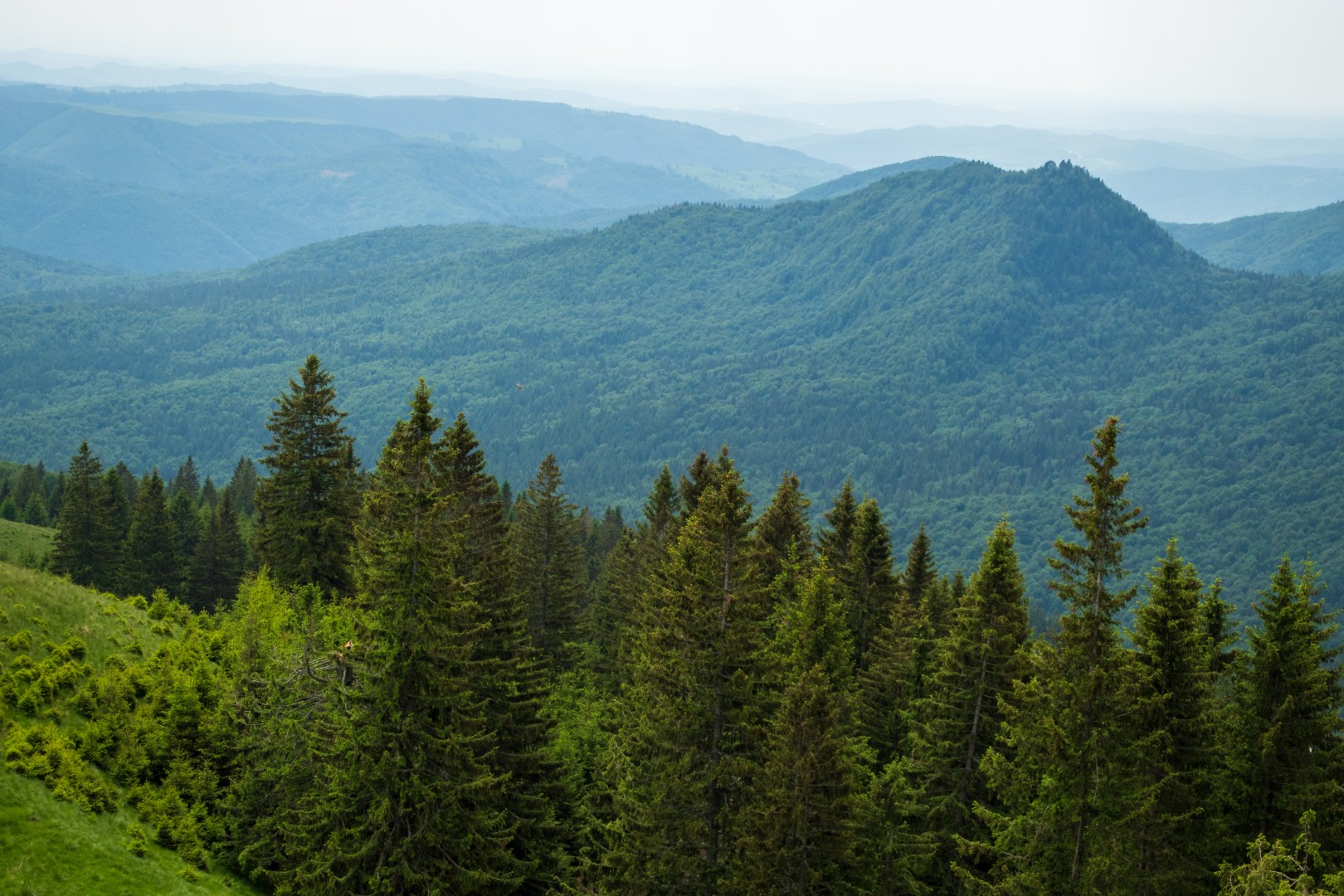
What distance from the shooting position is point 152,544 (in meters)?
70.8

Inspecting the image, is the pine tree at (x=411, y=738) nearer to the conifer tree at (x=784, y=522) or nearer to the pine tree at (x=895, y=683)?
the pine tree at (x=895, y=683)

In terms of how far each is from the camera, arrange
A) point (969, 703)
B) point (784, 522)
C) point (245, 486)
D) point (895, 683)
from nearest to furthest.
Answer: point (969, 703) → point (895, 683) → point (784, 522) → point (245, 486)

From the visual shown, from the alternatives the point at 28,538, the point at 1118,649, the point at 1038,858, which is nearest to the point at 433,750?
the point at 1038,858

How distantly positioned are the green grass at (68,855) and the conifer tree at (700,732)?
10.3 m

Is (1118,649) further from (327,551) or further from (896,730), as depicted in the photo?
(327,551)

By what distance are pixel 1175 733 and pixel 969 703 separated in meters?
7.31

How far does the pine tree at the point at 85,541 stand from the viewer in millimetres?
66000

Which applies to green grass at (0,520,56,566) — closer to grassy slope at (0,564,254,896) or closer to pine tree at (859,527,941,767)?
grassy slope at (0,564,254,896)

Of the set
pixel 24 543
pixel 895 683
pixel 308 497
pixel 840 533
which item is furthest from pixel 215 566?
pixel 895 683

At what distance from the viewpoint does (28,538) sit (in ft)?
249

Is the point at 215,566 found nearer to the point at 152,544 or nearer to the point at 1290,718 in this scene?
the point at 152,544

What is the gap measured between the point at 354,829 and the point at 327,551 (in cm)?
2333

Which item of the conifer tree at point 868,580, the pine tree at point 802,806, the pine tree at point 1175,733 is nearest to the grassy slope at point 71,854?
the pine tree at point 802,806

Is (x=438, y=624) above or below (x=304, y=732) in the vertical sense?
above
